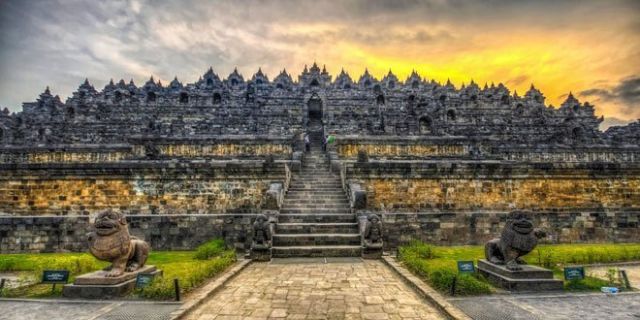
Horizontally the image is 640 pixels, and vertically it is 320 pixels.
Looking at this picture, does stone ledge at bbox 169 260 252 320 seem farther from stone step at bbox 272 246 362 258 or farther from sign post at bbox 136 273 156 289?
stone step at bbox 272 246 362 258

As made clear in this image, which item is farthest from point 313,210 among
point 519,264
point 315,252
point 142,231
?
point 519,264

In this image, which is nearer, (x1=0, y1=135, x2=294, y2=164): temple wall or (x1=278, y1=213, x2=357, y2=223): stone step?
(x1=278, y1=213, x2=357, y2=223): stone step

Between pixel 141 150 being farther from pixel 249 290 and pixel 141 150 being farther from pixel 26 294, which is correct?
pixel 249 290

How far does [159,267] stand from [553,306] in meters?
8.57

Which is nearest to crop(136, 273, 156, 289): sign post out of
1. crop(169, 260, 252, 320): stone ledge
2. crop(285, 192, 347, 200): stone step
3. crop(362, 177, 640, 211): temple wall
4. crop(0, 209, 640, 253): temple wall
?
crop(169, 260, 252, 320): stone ledge

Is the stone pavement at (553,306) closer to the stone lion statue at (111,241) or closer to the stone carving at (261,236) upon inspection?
the stone carving at (261,236)

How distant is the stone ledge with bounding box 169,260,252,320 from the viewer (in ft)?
18.3

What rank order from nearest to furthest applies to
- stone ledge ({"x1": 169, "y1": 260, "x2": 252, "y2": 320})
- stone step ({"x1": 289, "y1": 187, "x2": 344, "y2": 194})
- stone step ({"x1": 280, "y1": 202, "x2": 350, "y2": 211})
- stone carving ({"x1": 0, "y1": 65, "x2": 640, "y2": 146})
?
stone ledge ({"x1": 169, "y1": 260, "x2": 252, "y2": 320}) → stone step ({"x1": 280, "y1": 202, "x2": 350, "y2": 211}) → stone step ({"x1": 289, "y1": 187, "x2": 344, "y2": 194}) → stone carving ({"x1": 0, "y1": 65, "x2": 640, "y2": 146})

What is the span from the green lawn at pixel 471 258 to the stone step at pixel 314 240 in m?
1.55

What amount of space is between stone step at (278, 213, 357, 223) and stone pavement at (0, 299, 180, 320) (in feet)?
19.8

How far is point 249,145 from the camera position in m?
19.3

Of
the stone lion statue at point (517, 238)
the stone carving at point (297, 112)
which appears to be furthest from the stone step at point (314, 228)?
the stone carving at point (297, 112)

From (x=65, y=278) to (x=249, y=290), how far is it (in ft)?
11.2

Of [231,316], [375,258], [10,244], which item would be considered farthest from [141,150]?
[231,316]
